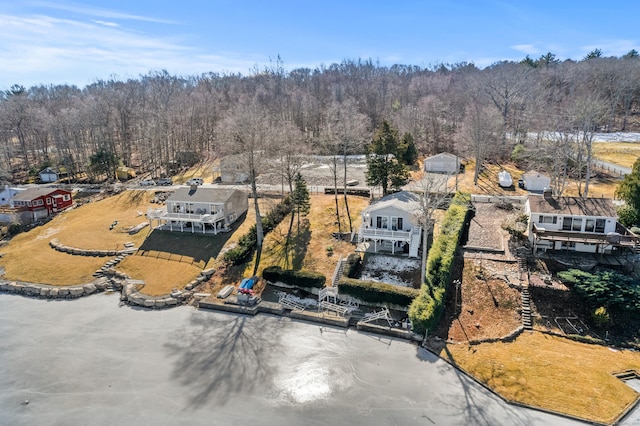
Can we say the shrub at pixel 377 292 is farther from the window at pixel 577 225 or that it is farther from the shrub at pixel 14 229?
the shrub at pixel 14 229

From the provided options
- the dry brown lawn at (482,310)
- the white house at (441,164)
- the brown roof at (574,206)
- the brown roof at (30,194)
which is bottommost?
the dry brown lawn at (482,310)

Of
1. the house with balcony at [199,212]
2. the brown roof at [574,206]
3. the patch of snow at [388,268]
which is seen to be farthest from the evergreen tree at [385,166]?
the house with balcony at [199,212]

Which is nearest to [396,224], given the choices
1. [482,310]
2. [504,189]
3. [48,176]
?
[482,310]

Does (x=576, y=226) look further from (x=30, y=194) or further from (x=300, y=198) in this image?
(x=30, y=194)

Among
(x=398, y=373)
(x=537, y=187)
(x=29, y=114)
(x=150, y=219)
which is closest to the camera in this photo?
(x=398, y=373)

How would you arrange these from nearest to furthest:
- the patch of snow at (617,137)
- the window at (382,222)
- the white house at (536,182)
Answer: the window at (382,222) < the white house at (536,182) < the patch of snow at (617,137)

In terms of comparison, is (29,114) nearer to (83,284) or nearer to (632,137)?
(83,284)

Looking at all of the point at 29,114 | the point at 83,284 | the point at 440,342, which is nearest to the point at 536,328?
the point at 440,342
